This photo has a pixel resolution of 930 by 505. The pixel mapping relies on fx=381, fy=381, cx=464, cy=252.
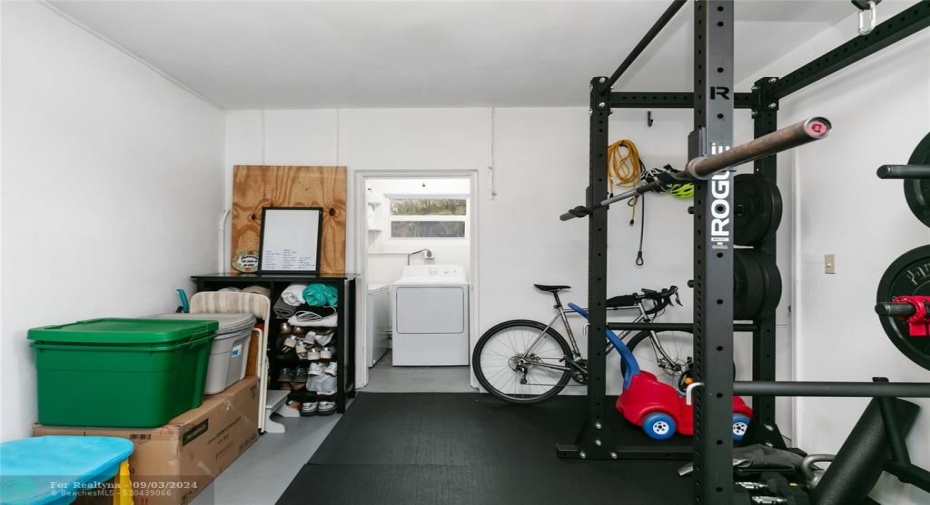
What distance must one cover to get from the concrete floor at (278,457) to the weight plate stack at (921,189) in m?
2.66

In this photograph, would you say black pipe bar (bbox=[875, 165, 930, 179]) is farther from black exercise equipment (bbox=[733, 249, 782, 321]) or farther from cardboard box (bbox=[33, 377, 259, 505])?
cardboard box (bbox=[33, 377, 259, 505])

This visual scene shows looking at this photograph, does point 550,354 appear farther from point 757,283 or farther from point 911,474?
point 911,474

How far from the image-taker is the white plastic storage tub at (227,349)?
207cm

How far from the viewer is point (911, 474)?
138cm

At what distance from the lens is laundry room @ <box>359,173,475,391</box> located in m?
3.56

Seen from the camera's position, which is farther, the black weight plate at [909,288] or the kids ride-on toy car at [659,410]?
the kids ride-on toy car at [659,410]

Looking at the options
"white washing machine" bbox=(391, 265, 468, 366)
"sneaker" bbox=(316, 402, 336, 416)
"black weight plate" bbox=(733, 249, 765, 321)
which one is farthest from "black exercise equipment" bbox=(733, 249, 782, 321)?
"sneaker" bbox=(316, 402, 336, 416)

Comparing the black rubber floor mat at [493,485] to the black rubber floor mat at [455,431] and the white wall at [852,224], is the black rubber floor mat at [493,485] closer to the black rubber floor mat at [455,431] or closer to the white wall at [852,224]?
the black rubber floor mat at [455,431]

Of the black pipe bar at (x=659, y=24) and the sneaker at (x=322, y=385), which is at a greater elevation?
the black pipe bar at (x=659, y=24)

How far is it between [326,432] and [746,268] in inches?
103

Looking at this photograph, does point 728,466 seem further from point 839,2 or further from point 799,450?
point 839,2

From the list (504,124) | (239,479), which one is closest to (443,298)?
(504,124)

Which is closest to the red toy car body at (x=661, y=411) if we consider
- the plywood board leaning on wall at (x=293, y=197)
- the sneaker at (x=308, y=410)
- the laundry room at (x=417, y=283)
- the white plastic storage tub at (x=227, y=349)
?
the laundry room at (x=417, y=283)

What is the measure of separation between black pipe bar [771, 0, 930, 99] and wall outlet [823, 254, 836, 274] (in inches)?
35.0
